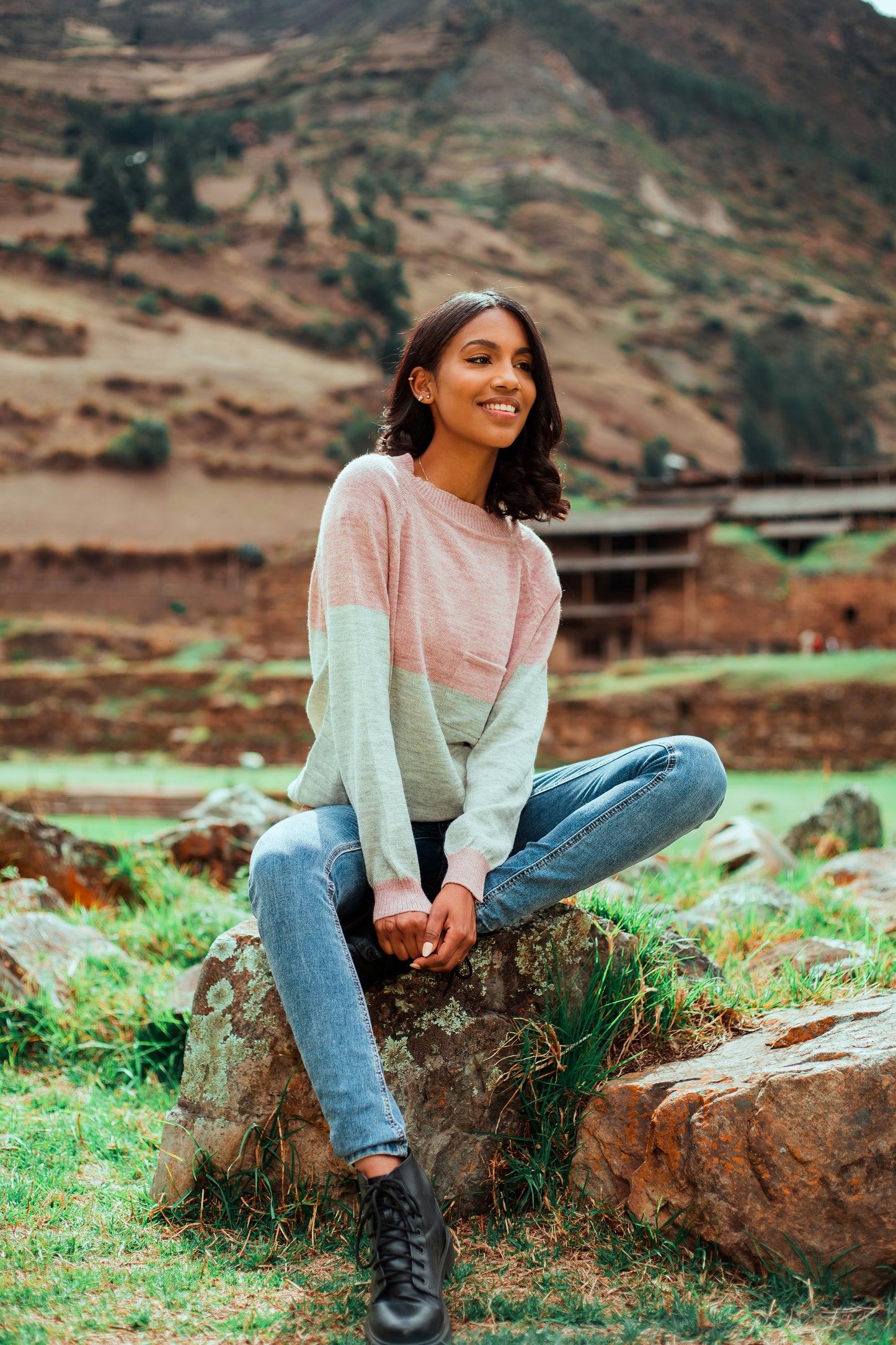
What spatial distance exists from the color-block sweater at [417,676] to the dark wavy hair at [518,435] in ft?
0.36

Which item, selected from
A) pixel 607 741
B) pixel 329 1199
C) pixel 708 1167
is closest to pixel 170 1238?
pixel 329 1199

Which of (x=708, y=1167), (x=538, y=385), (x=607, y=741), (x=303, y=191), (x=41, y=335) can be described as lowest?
(x=607, y=741)

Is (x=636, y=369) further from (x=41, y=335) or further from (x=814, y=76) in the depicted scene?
(x=814, y=76)

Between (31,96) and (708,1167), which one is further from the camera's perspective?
(31,96)

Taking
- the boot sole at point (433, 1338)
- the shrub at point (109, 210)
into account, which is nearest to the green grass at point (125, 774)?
the boot sole at point (433, 1338)

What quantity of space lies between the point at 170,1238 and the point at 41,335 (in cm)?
6172

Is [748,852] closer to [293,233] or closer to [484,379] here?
[484,379]

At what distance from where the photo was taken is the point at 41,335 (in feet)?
Result: 188

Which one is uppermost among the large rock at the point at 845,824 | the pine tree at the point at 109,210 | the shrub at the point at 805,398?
the pine tree at the point at 109,210

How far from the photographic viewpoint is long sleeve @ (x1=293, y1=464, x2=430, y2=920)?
8.09ft

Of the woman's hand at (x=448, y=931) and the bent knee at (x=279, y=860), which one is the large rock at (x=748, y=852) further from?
the bent knee at (x=279, y=860)

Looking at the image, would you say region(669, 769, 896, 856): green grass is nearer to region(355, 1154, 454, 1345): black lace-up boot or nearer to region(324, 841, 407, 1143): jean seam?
region(324, 841, 407, 1143): jean seam

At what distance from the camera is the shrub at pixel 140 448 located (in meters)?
48.3

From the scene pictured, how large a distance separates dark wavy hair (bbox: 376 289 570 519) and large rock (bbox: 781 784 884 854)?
527cm
